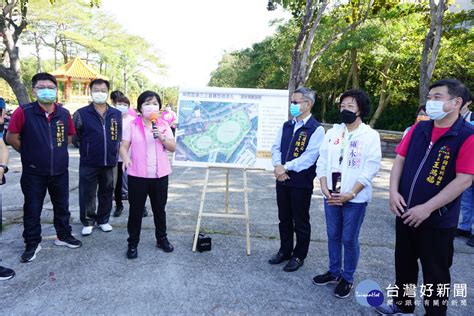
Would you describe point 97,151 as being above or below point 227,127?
below

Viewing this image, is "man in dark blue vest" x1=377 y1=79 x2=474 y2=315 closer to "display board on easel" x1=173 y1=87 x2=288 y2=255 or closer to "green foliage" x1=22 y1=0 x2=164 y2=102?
"display board on easel" x1=173 y1=87 x2=288 y2=255

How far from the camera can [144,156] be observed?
3.30 metres

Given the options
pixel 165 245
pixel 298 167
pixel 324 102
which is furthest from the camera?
pixel 324 102

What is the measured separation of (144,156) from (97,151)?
85 centimetres

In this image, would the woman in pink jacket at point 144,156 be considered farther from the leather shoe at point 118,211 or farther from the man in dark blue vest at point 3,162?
the leather shoe at point 118,211

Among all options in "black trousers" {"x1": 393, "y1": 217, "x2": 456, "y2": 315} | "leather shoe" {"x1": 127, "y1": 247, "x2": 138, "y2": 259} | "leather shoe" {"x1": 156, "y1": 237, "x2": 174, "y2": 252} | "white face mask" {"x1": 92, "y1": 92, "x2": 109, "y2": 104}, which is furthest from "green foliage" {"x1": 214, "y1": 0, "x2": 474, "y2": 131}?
"black trousers" {"x1": 393, "y1": 217, "x2": 456, "y2": 315}

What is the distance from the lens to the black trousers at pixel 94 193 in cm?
388

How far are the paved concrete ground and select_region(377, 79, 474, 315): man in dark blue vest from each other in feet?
2.30

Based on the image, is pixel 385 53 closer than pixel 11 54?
No

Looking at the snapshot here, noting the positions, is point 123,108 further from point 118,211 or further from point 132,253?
point 132,253

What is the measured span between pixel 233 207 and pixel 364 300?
9.55 feet

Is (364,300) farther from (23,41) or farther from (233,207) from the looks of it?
(23,41)

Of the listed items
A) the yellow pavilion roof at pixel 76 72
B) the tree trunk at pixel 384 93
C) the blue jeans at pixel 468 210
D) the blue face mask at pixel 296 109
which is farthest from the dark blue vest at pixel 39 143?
the yellow pavilion roof at pixel 76 72

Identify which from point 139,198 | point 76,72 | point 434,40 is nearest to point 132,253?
point 139,198
